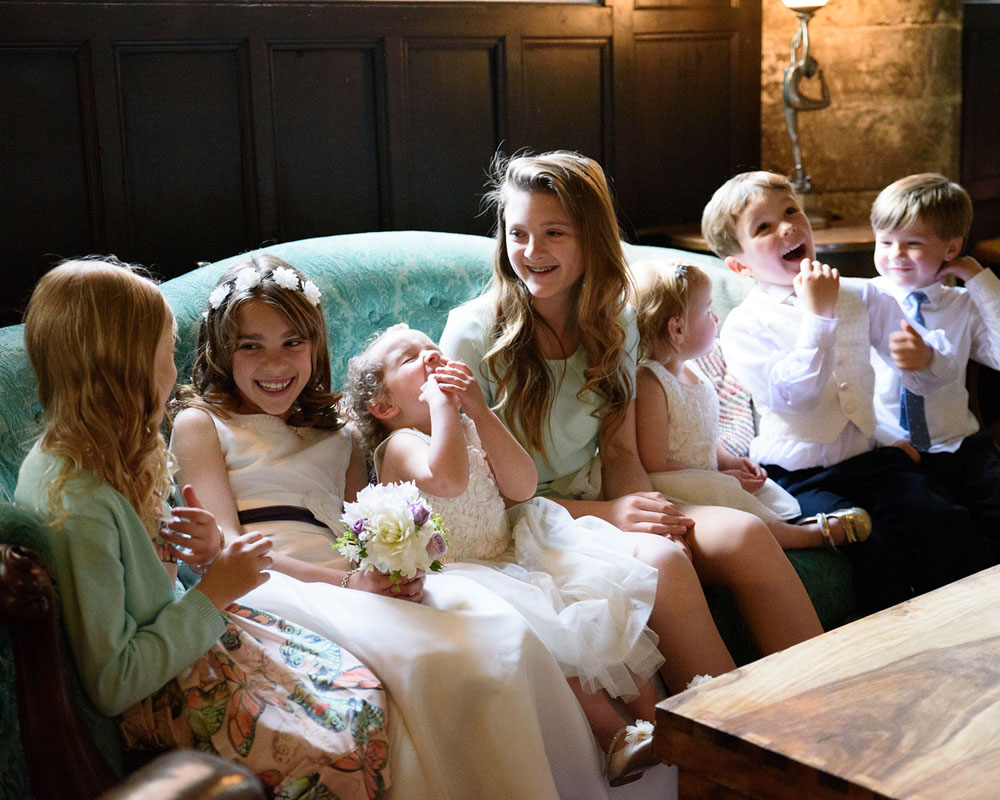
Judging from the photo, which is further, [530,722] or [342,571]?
[342,571]

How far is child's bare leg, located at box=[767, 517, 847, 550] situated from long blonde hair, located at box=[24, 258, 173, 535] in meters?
1.40

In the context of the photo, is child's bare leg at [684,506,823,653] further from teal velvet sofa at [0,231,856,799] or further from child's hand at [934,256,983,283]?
child's hand at [934,256,983,283]

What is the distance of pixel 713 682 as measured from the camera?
1628 millimetres

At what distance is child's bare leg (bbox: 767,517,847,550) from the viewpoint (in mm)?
2572

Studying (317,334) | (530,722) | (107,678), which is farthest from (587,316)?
(107,678)

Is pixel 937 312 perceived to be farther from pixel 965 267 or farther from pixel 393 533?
pixel 393 533

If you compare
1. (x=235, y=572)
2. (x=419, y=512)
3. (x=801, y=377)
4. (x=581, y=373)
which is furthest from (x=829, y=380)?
(x=235, y=572)

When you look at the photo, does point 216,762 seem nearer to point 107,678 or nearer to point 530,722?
point 107,678

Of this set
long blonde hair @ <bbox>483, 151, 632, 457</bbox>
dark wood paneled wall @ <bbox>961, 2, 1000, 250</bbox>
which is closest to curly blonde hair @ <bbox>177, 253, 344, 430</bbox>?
long blonde hair @ <bbox>483, 151, 632, 457</bbox>

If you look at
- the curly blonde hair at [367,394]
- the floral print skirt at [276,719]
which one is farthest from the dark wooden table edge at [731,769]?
the curly blonde hair at [367,394]

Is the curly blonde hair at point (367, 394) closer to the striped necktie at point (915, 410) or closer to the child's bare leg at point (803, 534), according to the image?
the child's bare leg at point (803, 534)

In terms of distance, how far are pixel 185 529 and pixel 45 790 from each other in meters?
0.45

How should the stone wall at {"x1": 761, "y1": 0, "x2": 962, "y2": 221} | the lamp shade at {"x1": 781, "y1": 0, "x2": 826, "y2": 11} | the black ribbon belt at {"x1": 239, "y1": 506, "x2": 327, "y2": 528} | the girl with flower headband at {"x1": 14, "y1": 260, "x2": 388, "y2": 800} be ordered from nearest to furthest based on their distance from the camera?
the girl with flower headband at {"x1": 14, "y1": 260, "x2": 388, "y2": 800} → the black ribbon belt at {"x1": 239, "y1": 506, "x2": 327, "y2": 528} → the lamp shade at {"x1": 781, "y1": 0, "x2": 826, "y2": 11} → the stone wall at {"x1": 761, "y1": 0, "x2": 962, "y2": 221}

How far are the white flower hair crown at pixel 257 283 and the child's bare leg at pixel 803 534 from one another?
1.11 metres
